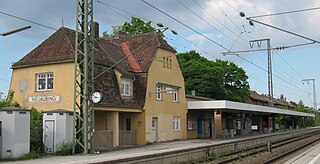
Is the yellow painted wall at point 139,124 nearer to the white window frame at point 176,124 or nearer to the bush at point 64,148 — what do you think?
the white window frame at point 176,124

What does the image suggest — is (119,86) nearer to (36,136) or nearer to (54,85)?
(54,85)

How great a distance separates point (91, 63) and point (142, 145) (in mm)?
9319

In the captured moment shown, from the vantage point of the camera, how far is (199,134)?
42.6 metres

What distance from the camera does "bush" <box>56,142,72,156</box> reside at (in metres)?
23.2

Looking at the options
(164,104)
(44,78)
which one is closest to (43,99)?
(44,78)

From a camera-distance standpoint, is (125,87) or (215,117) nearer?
(125,87)

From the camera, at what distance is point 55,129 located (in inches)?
933

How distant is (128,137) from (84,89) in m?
8.46

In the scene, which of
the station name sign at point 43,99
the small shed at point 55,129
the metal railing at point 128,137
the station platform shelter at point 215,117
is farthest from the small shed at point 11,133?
the station platform shelter at point 215,117

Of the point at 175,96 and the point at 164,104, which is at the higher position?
the point at 175,96

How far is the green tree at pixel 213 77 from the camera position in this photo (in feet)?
195

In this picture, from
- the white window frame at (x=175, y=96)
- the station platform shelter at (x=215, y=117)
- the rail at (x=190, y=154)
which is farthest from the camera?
the station platform shelter at (x=215, y=117)

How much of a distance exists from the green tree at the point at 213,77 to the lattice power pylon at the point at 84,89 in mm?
36095

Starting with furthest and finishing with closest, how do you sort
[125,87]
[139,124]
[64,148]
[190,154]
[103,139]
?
[139,124], [125,87], [103,139], [64,148], [190,154]
